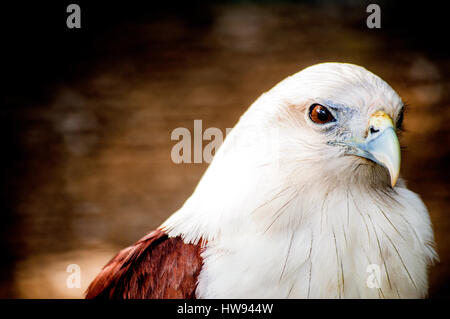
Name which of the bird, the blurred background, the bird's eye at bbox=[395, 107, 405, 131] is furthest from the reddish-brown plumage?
the blurred background

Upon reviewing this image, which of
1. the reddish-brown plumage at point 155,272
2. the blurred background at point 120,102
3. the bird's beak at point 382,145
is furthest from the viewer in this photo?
the blurred background at point 120,102

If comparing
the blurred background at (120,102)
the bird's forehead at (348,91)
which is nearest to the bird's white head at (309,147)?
the bird's forehead at (348,91)

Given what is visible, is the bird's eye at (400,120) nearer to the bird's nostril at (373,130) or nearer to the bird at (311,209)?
the bird at (311,209)

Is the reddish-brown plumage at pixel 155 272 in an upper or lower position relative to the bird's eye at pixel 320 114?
lower

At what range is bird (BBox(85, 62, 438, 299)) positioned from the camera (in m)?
1.09

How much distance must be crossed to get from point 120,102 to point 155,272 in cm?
244

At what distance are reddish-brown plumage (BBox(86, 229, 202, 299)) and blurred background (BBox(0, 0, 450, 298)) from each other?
6.36 ft

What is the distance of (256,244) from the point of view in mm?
1107

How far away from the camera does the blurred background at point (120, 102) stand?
10.6ft

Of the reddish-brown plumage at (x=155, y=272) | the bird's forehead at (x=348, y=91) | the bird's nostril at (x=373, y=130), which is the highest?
the bird's forehead at (x=348, y=91)

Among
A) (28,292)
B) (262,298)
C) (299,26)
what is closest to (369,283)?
(262,298)

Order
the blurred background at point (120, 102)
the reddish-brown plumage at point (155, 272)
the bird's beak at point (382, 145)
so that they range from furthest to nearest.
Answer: the blurred background at point (120, 102), the reddish-brown plumage at point (155, 272), the bird's beak at point (382, 145)

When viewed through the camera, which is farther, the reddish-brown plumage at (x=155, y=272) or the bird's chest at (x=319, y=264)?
the reddish-brown plumage at (x=155, y=272)
